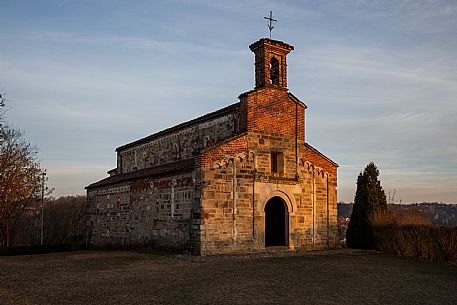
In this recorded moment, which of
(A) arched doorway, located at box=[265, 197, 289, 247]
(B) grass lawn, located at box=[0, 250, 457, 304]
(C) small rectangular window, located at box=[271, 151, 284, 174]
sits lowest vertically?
Answer: (B) grass lawn, located at box=[0, 250, 457, 304]

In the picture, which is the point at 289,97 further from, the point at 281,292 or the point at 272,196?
the point at 281,292

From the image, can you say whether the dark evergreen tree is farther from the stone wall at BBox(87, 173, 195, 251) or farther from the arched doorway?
the stone wall at BBox(87, 173, 195, 251)

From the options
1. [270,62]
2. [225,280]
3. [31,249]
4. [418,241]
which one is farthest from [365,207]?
[31,249]

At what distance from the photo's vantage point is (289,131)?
18969 millimetres

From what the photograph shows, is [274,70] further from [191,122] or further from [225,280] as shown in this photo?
[225,280]

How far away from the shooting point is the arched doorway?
18788 millimetres

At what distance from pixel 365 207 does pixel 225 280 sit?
12.2m

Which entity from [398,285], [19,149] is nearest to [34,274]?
[398,285]

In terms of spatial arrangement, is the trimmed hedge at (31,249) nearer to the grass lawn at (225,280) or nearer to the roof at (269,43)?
the grass lawn at (225,280)

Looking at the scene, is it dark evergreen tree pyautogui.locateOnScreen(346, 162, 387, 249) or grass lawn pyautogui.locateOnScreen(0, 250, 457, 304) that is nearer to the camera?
grass lawn pyautogui.locateOnScreen(0, 250, 457, 304)

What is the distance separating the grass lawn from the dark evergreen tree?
4.51 metres

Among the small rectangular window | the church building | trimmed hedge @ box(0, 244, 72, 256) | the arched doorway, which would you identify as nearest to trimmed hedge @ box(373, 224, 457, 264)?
the church building

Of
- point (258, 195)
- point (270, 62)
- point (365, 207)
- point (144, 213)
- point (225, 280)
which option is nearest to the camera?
point (225, 280)

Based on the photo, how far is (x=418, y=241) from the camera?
17156 millimetres
